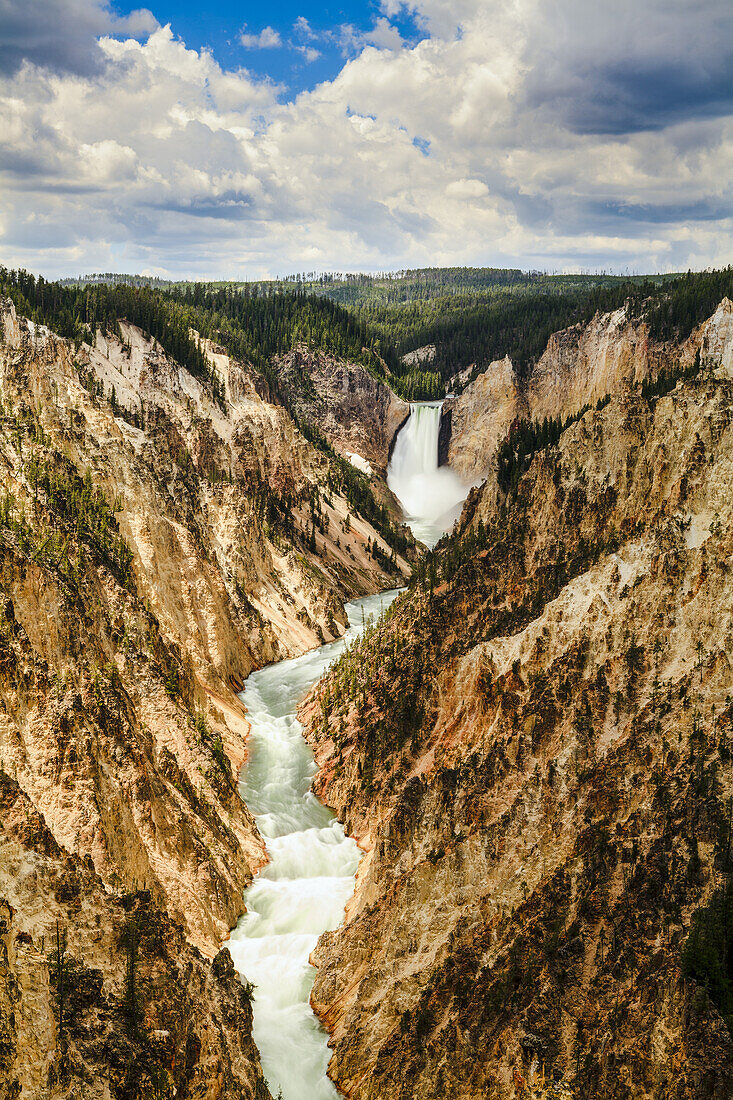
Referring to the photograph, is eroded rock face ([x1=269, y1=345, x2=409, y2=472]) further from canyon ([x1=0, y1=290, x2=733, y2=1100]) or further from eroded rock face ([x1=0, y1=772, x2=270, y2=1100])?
eroded rock face ([x1=0, y1=772, x2=270, y2=1100])

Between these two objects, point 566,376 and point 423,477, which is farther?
point 423,477

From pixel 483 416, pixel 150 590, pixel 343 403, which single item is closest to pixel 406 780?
pixel 150 590

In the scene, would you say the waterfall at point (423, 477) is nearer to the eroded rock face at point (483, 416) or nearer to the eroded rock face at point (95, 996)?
the eroded rock face at point (483, 416)

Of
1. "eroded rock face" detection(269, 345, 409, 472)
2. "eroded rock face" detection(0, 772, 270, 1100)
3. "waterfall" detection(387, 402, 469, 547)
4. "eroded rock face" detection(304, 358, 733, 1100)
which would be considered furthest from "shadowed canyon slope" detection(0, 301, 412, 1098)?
"eroded rock face" detection(269, 345, 409, 472)

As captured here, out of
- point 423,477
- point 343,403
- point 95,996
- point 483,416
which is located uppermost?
point 343,403

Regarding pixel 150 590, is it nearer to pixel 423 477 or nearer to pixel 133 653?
pixel 133 653

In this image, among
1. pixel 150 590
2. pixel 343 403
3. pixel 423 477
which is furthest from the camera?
pixel 423 477

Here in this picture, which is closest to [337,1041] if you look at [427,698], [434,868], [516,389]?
[434,868]
